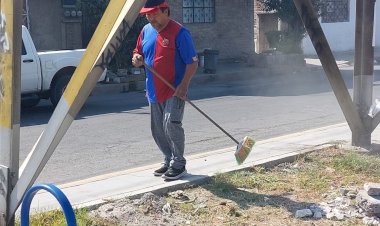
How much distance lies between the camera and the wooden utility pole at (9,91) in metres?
4.74

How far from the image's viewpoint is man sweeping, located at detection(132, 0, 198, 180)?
6719 mm

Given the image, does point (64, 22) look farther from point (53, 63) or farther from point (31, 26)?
point (53, 63)

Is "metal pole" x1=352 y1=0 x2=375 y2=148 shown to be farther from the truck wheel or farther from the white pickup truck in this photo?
the truck wheel

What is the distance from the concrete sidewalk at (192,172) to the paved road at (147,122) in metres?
0.77

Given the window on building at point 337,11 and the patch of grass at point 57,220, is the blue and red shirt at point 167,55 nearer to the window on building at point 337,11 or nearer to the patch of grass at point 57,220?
the patch of grass at point 57,220

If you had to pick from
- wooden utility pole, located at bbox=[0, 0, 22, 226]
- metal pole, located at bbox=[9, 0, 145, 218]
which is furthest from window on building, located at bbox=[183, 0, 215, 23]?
metal pole, located at bbox=[9, 0, 145, 218]

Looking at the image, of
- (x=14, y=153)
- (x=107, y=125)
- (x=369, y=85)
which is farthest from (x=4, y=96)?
(x=107, y=125)

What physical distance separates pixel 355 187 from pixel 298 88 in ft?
39.0

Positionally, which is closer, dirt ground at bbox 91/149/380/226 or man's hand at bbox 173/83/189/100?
dirt ground at bbox 91/149/380/226

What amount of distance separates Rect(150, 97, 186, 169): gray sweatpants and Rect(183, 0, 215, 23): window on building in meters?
17.9

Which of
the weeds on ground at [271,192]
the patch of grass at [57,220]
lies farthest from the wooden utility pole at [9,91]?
the weeds on ground at [271,192]

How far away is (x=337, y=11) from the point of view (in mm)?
31344

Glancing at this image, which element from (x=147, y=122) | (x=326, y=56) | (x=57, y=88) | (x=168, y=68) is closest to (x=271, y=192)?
(x=168, y=68)

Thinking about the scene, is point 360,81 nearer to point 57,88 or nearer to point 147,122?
point 147,122
